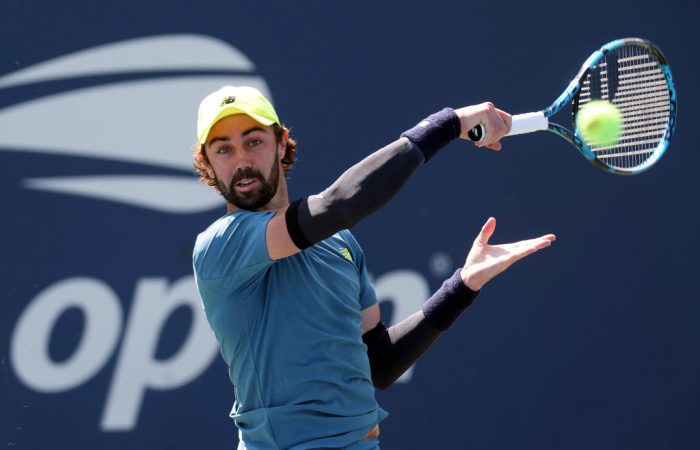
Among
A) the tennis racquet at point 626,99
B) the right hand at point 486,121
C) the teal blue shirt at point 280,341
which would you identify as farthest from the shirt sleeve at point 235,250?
the tennis racquet at point 626,99

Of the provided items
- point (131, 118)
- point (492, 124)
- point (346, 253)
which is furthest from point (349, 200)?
point (131, 118)

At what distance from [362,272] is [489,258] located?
0.33m

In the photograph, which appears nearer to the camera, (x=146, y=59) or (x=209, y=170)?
(x=209, y=170)

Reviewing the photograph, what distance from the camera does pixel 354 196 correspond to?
81.9 inches

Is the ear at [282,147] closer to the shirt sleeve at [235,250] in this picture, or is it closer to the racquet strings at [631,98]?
the shirt sleeve at [235,250]

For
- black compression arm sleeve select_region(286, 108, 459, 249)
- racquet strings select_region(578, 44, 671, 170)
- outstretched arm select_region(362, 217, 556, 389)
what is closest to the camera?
black compression arm sleeve select_region(286, 108, 459, 249)

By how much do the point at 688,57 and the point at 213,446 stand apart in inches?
103

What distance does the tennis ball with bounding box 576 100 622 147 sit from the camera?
2982 mm

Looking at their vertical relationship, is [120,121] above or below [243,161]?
above

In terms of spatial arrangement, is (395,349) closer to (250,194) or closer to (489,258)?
(489,258)

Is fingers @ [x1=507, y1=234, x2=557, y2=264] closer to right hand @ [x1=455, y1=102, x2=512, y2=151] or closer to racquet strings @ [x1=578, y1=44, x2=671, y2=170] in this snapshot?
right hand @ [x1=455, y1=102, x2=512, y2=151]

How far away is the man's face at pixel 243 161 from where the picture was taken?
7.60 feet

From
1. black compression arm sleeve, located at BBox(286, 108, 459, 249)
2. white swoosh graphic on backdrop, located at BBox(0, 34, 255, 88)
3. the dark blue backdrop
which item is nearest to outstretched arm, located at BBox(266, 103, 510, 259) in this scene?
black compression arm sleeve, located at BBox(286, 108, 459, 249)

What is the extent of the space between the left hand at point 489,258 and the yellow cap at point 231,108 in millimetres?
633
